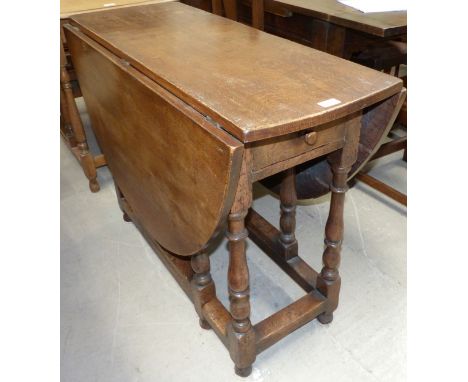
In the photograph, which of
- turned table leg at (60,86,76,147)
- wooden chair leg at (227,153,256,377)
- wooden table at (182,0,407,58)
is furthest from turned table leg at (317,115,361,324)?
turned table leg at (60,86,76,147)

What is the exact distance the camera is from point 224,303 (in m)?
A: 1.58

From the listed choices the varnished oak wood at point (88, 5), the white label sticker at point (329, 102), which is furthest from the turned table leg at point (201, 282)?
the varnished oak wood at point (88, 5)

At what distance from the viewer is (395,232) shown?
188 cm

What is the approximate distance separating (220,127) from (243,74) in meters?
0.24

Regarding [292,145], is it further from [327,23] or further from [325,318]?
[327,23]

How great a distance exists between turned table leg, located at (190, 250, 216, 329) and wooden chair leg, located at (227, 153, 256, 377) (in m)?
0.17

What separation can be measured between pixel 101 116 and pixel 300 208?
40.7 inches

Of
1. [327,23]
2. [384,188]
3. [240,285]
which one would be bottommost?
[384,188]

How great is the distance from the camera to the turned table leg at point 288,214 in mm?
1510

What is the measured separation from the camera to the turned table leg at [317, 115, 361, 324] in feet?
3.56

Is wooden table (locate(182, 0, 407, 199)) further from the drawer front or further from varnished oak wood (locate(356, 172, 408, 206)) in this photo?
the drawer front

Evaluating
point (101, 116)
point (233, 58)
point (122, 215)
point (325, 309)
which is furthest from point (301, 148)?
point (122, 215)

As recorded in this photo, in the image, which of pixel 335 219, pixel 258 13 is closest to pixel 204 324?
pixel 335 219

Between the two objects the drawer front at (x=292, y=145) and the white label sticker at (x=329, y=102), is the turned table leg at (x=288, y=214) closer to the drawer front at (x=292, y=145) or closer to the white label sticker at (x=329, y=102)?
the drawer front at (x=292, y=145)
